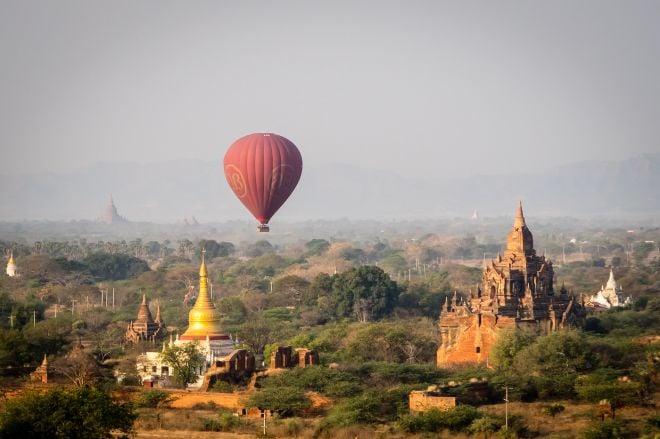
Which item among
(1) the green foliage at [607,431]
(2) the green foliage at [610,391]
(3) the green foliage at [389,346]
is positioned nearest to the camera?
(1) the green foliage at [607,431]

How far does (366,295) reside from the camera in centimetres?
9381

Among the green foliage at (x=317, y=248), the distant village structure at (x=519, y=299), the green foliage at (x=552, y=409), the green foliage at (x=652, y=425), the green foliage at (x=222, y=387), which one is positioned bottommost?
the green foliage at (x=652, y=425)

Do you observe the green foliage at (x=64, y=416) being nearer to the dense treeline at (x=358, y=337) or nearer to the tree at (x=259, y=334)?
the dense treeline at (x=358, y=337)

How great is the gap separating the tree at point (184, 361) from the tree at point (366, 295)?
29015mm

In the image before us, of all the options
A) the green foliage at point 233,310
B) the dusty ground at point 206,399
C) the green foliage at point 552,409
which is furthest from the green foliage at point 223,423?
the green foliage at point 233,310

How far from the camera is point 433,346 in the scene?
69312 mm

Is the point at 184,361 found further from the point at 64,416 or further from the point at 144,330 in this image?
the point at 64,416

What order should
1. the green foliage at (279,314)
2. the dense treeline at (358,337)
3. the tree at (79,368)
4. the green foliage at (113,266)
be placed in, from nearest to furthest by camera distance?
the dense treeline at (358,337), the tree at (79,368), the green foliage at (279,314), the green foliage at (113,266)

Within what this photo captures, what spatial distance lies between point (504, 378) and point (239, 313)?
39.0 meters

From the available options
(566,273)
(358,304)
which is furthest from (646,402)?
(566,273)

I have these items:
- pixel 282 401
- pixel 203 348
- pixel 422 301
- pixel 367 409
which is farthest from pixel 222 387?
pixel 422 301

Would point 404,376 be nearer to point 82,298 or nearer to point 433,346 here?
point 433,346

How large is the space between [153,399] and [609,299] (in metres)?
46.3

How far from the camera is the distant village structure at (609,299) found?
91.2m
